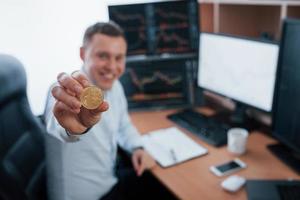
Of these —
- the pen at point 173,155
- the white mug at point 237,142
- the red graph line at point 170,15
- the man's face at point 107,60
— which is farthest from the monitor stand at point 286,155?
the red graph line at point 170,15

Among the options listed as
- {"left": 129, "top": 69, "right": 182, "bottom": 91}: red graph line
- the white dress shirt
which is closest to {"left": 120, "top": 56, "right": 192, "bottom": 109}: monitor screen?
{"left": 129, "top": 69, "right": 182, "bottom": 91}: red graph line

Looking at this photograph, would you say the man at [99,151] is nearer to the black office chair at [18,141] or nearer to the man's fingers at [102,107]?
the black office chair at [18,141]

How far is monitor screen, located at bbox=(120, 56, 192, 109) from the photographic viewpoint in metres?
1.85

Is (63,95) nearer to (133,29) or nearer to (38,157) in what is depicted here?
(38,157)

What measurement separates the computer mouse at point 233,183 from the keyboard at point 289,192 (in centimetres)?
13

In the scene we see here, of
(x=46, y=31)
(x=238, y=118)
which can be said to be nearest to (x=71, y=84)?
(x=46, y=31)

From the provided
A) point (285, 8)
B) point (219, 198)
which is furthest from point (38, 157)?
point (285, 8)

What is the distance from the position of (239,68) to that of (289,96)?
0.35 m

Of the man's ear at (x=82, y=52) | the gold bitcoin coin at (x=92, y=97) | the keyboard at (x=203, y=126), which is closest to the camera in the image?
the gold bitcoin coin at (x=92, y=97)

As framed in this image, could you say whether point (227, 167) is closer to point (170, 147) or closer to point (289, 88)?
point (170, 147)

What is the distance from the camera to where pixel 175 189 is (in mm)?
1131

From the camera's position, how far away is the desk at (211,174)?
110 centimetres

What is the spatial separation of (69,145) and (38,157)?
0.34m

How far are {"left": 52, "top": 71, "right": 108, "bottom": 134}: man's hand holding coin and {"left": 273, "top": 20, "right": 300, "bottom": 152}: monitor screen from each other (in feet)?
3.08
